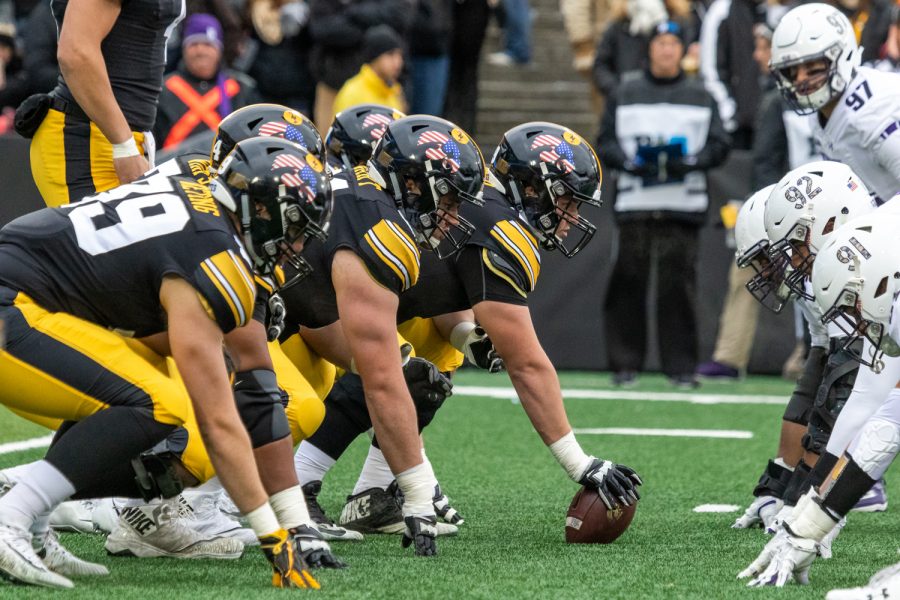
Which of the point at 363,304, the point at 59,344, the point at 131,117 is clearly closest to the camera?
the point at 59,344

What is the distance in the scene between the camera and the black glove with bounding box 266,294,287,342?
430 centimetres

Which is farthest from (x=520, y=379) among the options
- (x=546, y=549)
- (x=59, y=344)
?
(x=59, y=344)

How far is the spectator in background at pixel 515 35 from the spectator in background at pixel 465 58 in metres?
0.61

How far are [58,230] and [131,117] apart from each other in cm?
105

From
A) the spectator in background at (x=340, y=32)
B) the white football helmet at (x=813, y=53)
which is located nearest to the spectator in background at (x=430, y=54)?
the spectator in background at (x=340, y=32)

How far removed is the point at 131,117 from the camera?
4.93 meters

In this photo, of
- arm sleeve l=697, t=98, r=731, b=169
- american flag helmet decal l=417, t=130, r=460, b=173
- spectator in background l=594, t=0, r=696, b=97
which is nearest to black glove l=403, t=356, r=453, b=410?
american flag helmet decal l=417, t=130, r=460, b=173

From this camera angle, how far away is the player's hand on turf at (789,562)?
393 cm

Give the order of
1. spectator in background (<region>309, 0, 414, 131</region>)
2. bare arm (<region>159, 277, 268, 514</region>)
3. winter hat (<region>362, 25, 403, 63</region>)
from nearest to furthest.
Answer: bare arm (<region>159, 277, 268, 514</region>), winter hat (<region>362, 25, 403, 63</region>), spectator in background (<region>309, 0, 414, 131</region>)

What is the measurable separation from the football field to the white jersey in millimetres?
1288

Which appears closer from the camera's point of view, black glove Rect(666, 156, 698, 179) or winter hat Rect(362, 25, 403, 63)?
winter hat Rect(362, 25, 403, 63)

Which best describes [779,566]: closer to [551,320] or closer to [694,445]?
[694,445]

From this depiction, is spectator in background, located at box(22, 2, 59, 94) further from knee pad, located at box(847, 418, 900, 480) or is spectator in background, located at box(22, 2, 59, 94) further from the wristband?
knee pad, located at box(847, 418, 900, 480)

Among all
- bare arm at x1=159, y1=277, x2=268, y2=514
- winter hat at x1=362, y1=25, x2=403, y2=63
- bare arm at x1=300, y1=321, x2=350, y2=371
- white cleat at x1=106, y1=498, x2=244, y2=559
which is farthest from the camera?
winter hat at x1=362, y1=25, x2=403, y2=63
